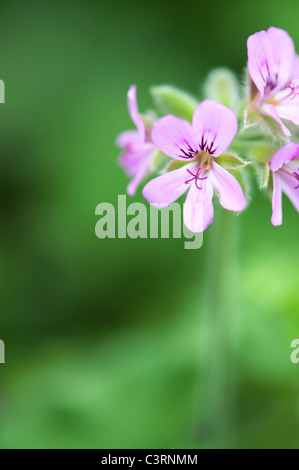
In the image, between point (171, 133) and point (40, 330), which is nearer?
point (171, 133)

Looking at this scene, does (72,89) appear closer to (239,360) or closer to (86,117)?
(86,117)

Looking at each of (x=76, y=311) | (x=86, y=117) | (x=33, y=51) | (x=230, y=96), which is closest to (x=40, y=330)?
(x=76, y=311)

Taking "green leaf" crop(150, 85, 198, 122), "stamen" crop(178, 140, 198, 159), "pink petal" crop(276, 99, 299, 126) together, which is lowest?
"stamen" crop(178, 140, 198, 159)

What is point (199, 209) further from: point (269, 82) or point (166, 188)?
point (269, 82)
